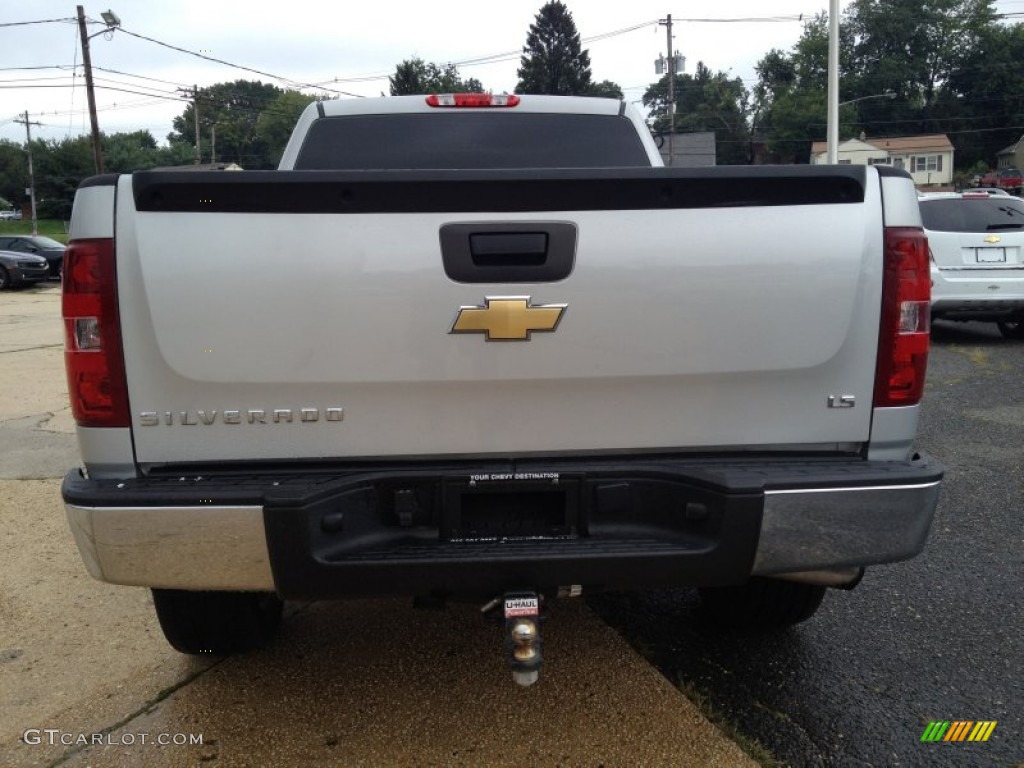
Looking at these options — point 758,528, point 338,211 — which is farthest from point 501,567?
point 338,211

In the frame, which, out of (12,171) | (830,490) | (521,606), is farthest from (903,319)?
(12,171)

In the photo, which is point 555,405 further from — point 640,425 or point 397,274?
point 397,274

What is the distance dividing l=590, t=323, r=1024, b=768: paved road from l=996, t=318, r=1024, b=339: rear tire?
6951 mm

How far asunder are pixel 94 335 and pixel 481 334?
3.26 feet

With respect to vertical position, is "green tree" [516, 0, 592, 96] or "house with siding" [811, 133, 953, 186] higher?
"green tree" [516, 0, 592, 96]

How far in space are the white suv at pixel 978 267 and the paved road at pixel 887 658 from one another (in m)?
5.50

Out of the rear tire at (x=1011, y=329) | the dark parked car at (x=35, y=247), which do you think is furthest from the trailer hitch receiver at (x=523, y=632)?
the dark parked car at (x=35, y=247)

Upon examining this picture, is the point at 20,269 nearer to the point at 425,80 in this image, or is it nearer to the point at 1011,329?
the point at 1011,329

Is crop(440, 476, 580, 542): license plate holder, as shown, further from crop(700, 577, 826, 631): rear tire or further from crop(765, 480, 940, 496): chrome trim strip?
crop(700, 577, 826, 631): rear tire

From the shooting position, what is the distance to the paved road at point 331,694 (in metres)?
2.63

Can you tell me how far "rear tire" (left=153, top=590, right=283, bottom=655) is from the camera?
284 cm

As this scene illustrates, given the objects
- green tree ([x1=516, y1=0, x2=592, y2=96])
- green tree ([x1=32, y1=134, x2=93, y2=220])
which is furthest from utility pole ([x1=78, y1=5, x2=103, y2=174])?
green tree ([x1=516, y1=0, x2=592, y2=96])

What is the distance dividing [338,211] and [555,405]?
77cm

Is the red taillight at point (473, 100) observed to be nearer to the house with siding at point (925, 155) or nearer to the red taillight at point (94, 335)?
the red taillight at point (94, 335)
